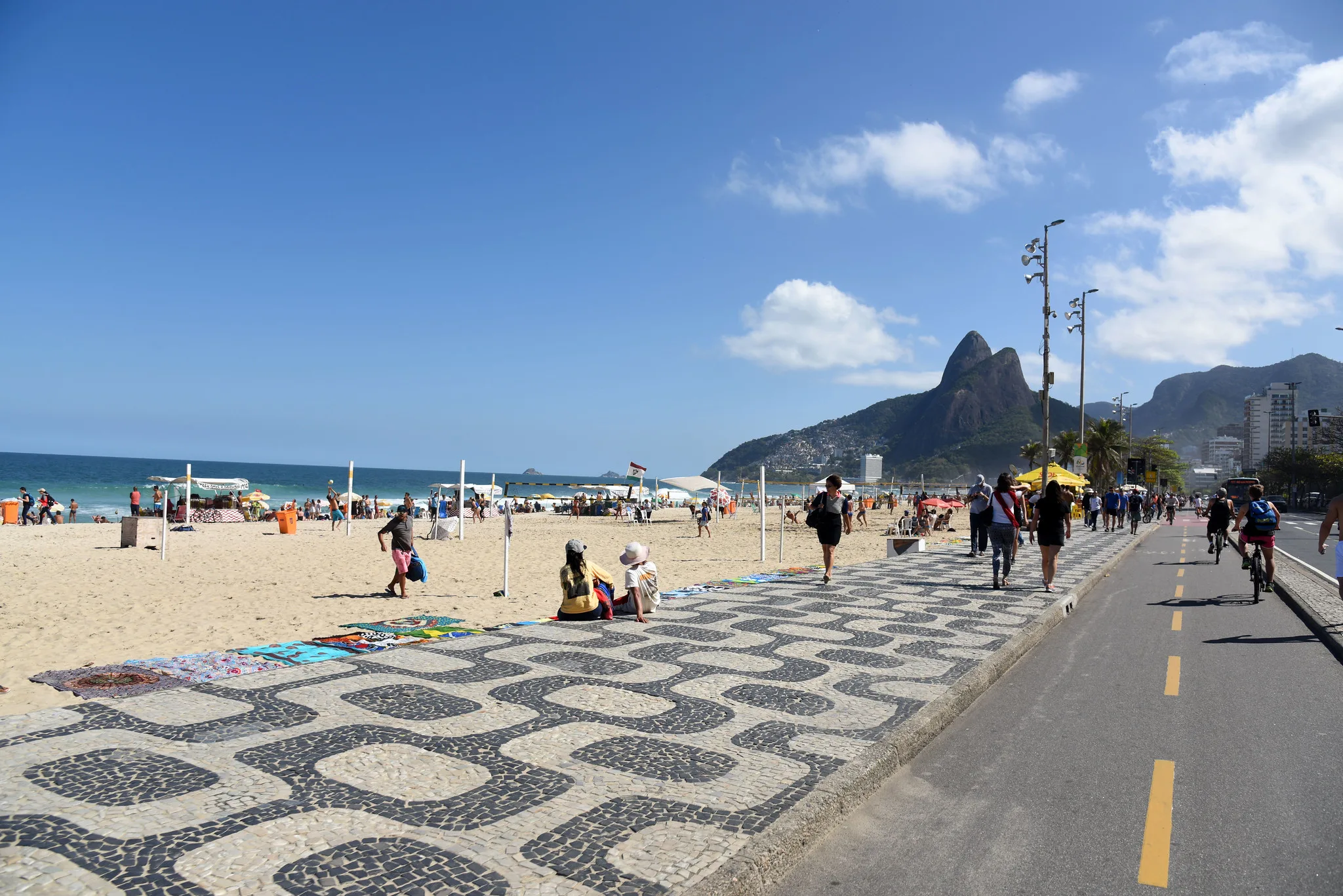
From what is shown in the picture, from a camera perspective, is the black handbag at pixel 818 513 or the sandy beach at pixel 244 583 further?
the black handbag at pixel 818 513

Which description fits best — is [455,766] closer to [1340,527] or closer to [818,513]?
[1340,527]

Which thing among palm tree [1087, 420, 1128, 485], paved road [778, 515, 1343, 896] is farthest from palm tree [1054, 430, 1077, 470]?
paved road [778, 515, 1343, 896]

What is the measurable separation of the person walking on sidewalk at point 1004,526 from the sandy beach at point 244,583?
490cm

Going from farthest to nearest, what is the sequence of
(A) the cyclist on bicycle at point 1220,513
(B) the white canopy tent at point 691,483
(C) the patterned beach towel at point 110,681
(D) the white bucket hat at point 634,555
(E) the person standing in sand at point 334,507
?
(B) the white canopy tent at point 691,483
(E) the person standing in sand at point 334,507
(A) the cyclist on bicycle at point 1220,513
(D) the white bucket hat at point 634,555
(C) the patterned beach towel at point 110,681

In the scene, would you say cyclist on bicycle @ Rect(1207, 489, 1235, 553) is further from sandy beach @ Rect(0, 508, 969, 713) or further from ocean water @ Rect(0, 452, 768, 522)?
ocean water @ Rect(0, 452, 768, 522)

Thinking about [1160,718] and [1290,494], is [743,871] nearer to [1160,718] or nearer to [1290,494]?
[1160,718]

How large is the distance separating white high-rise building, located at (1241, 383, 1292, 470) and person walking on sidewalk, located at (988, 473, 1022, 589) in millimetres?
177328

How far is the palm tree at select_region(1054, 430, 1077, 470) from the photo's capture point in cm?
5322

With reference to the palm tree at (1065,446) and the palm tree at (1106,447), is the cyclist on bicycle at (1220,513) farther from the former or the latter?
the palm tree at (1106,447)

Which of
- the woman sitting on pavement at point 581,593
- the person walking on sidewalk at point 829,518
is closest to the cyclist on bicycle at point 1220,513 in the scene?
the person walking on sidewalk at point 829,518

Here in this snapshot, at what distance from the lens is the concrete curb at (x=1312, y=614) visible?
785cm

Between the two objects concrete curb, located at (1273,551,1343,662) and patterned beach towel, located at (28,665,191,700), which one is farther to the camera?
concrete curb, located at (1273,551,1343,662)

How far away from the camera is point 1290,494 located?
71.8m

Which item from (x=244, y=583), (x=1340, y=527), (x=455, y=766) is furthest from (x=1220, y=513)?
(x=244, y=583)
